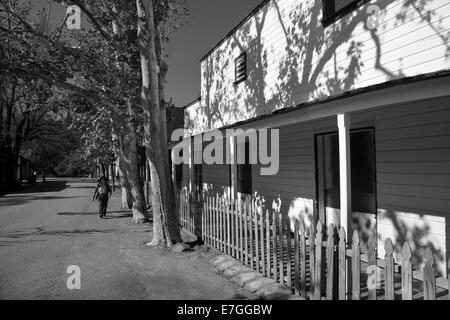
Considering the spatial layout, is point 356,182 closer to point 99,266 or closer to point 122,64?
point 99,266

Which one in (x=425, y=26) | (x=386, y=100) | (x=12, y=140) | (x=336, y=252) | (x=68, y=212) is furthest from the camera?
(x=12, y=140)

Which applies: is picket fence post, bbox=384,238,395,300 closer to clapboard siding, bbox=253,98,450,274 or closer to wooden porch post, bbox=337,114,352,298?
wooden porch post, bbox=337,114,352,298

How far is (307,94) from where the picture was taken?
8164mm

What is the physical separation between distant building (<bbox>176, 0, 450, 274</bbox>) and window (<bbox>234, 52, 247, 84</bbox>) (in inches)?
12.4

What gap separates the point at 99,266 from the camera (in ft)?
23.4

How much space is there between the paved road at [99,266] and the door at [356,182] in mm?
2869

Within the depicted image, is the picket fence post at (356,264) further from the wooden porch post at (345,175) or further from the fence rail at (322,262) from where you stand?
the wooden porch post at (345,175)

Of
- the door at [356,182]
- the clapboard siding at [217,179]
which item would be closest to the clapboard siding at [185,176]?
the clapboard siding at [217,179]

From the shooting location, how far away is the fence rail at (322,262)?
11.4 feet

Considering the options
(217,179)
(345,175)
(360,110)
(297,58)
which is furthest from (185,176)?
(360,110)

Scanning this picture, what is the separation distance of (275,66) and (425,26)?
4516 millimetres

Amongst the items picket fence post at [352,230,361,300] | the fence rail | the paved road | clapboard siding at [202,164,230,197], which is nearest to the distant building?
the fence rail

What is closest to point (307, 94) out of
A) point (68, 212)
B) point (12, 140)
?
point (68, 212)
